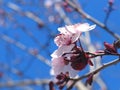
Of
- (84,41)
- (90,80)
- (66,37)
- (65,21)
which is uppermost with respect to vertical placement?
(65,21)

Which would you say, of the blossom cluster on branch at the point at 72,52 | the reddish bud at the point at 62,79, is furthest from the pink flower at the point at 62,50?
the reddish bud at the point at 62,79

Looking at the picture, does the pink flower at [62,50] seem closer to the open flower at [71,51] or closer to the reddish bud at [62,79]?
the open flower at [71,51]

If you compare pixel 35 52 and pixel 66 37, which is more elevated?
pixel 35 52

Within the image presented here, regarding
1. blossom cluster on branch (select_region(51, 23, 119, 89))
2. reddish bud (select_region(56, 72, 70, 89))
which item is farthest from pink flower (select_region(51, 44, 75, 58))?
reddish bud (select_region(56, 72, 70, 89))

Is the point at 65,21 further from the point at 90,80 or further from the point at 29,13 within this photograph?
the point at 90,80

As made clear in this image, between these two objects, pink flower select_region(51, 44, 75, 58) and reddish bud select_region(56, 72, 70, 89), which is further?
reddish bud select_region(56, 72, 70, 89)

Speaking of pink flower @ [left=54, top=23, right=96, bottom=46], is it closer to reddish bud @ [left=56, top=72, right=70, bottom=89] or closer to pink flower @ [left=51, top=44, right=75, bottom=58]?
pink flower @ [left=51, top=44, right=75, bottom=58]

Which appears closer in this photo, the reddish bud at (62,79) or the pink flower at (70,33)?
the pink flower at (70,33)

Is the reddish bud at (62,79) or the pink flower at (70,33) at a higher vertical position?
the pink flower at (70,33)

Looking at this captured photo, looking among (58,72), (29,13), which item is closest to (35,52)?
(29,13)
